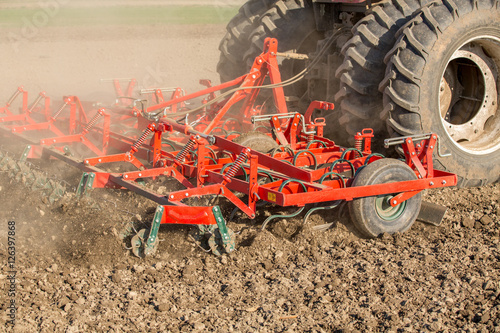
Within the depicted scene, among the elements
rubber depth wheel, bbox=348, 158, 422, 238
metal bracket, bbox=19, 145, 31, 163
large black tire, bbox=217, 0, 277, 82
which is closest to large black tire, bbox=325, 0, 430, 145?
rubber depth wheel, bbox=348, 158, 422, 238

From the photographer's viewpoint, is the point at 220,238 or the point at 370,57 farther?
the point at 370,57

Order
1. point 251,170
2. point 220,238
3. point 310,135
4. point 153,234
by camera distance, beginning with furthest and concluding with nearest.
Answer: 1. point 310,135
2. point 251,170
3. point 220,238
4. point 153,234

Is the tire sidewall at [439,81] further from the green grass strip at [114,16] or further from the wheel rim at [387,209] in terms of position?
the green grass strip at [114,16]

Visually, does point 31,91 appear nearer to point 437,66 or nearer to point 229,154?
point 229,154

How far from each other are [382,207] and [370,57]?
150cm

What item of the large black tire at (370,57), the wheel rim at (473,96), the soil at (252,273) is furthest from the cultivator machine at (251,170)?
the wheel rim at (473,96)

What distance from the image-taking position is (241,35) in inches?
310

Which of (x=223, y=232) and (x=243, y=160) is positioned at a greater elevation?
(x=243, y=160)

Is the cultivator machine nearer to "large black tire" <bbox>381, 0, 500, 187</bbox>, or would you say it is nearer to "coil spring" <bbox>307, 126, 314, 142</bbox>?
"coil spring" <bbox>307, 126, 314, 142</bbox>

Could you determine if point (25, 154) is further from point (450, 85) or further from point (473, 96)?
point (473, 96)

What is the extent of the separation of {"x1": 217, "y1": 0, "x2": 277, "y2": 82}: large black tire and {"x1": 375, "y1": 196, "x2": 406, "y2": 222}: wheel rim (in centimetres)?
341

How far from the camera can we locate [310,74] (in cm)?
704

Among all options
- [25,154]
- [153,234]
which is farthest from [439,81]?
[25,154]

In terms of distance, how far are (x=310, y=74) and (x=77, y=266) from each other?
12.3 feet
